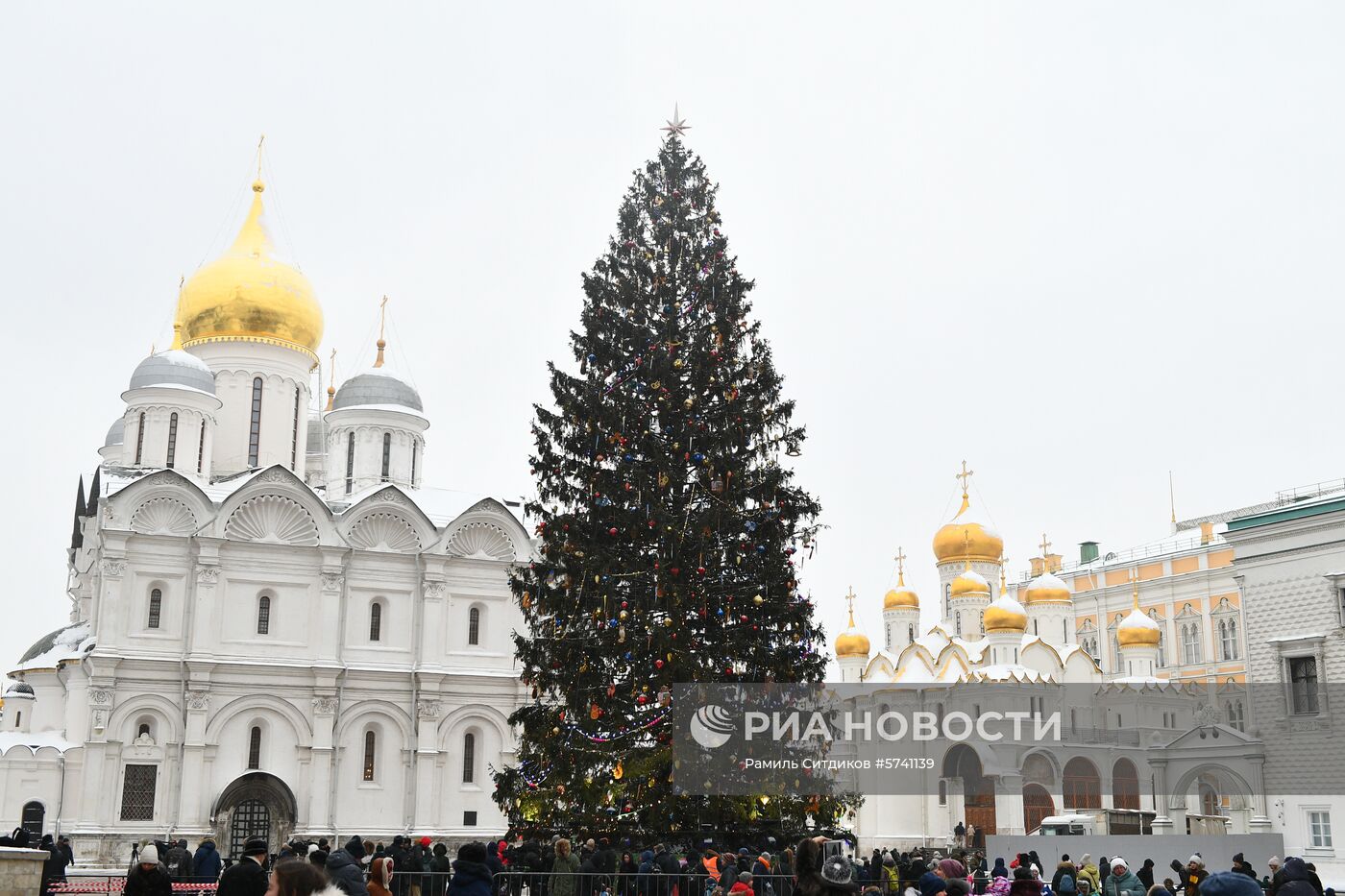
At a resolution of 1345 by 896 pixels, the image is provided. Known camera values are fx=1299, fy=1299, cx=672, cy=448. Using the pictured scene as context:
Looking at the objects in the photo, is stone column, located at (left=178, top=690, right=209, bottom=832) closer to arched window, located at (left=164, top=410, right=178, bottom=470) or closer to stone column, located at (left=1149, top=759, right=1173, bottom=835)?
arched window, located at (left=164, top=410, right=178, bottom=470)

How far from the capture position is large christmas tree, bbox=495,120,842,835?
15.5 meters

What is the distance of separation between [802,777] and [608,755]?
2373 millimetres

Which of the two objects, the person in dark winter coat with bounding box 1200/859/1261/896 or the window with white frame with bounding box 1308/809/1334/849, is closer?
the person in dark winter coat with bounding box 1200/859/1261/896

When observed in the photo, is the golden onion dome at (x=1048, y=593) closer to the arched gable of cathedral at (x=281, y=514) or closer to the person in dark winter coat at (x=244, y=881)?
the arched gable of cathedral at (x=281, y=514)

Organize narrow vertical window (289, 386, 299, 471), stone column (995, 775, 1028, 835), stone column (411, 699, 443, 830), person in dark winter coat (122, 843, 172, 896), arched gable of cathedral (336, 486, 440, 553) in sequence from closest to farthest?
person in dark winter coat (122, 843, 172, 896) → stone column (411, 699, 443, 830) → arched gable of cathedral (336, 486, 440, 553) → stone column (995, 775, 1028, 835) → narrow vertical window (289, 386, 299, 471)

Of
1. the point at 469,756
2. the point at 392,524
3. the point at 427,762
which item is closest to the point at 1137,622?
→ the point at 469,756

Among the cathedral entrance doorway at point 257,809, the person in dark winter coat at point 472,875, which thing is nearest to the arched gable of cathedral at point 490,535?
the cathedral entrance doorway at point 257,809

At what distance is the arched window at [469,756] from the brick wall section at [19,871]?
2675cm

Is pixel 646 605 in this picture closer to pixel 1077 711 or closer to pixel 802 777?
pixel 802 777

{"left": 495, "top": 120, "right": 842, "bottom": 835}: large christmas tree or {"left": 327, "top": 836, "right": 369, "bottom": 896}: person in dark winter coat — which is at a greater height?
{"left": 495, "top": 120, "right": 842, "bottom": 835}: large christmas tree

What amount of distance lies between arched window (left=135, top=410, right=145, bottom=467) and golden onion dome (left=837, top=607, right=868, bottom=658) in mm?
27358

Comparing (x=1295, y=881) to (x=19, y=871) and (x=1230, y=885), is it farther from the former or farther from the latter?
(x=19, y=871)

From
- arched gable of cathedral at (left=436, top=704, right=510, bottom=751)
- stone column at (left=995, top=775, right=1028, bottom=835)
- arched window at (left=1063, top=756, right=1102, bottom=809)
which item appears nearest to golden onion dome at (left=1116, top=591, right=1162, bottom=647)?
arched window at (left=1063, top=756, right=1102, bottom=809)

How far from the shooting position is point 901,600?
2122 inches
